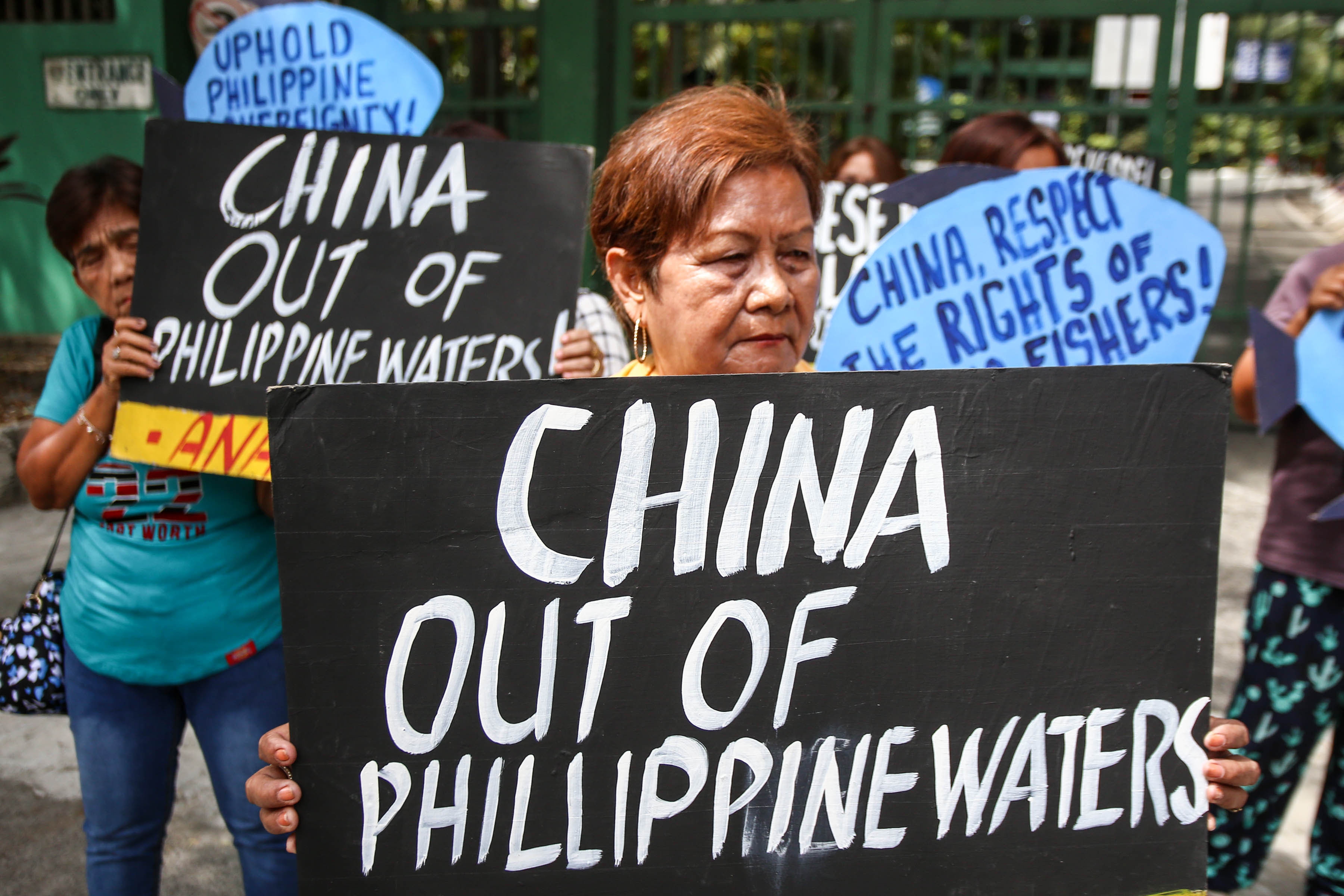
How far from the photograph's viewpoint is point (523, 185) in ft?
6.48

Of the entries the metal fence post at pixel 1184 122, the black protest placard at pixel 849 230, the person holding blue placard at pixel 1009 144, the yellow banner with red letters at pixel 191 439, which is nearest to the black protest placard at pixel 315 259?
the yellow banner with red letters at pixel 191 439

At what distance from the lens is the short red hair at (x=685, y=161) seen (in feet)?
4.75

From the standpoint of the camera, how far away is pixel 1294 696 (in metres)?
2.29

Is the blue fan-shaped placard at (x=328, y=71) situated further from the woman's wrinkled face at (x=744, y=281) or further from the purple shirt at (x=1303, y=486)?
the purple shirt at (x=1303, y=486)

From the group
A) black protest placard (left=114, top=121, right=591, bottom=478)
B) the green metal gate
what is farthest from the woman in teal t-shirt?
the green metal gate

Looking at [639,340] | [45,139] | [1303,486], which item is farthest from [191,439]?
[45,139]

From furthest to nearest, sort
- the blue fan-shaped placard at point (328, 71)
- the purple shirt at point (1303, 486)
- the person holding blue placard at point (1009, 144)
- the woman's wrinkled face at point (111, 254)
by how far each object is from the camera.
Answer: the person holding blue placard at point (1009, 144) < the blue fan-shaped placard at point (328, 71) < the purple shirt at point (1303, 486) < the woman's wrinkled face at point (111, 254)

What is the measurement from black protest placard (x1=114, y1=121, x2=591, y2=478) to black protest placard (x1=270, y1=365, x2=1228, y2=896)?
2.67ft

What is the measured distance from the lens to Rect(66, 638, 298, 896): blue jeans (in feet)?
6.60

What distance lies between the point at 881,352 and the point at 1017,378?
91cm

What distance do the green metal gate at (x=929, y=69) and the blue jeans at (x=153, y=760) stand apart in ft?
17.6

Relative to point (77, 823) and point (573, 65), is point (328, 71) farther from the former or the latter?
point (573, 65)

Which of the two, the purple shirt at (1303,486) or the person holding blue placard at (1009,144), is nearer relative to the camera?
the purple shirt at (1303,486)

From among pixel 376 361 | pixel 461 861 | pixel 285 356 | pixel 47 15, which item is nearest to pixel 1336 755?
pixel 461 861
